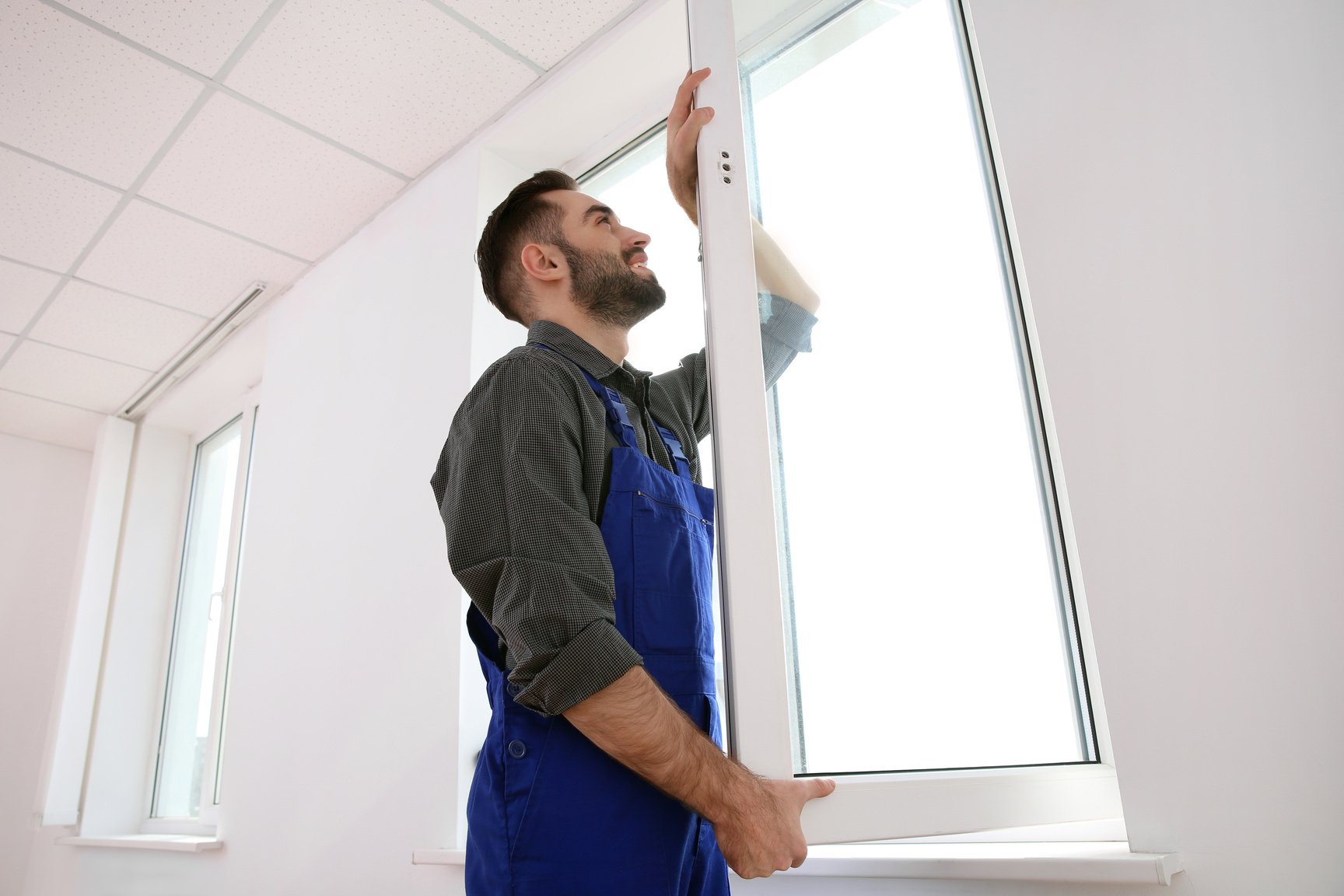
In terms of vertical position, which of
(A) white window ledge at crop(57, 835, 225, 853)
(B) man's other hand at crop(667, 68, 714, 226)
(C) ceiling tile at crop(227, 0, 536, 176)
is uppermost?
(C) ceiling tile at crop(227, 0, 536, 176)

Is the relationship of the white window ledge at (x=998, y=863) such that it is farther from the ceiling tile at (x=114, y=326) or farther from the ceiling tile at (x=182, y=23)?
the ceiling tile at (x=114, y=326)

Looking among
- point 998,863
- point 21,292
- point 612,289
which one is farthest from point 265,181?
point 998,863

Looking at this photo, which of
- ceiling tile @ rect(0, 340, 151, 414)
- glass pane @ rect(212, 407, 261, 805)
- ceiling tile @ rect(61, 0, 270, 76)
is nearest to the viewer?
ceiling tile @ rect(61, 0, 270, 76)

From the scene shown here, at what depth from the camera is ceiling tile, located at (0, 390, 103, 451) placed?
4.02 meters

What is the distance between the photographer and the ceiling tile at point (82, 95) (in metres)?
2.04

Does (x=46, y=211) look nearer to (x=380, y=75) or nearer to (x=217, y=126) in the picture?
(x=217, y=126)

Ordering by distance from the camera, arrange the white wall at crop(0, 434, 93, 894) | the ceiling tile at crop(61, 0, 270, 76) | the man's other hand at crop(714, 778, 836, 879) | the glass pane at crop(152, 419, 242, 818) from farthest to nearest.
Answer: the white wall at crop(0, 434, 93, 894), the glass pane at crop(152, 419, 242, 818), the ceiling tile at crop(61, 0, 270, 76), the man's other hand at crop(714, 778, 836, 879)

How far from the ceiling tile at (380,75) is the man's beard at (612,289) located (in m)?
1.14

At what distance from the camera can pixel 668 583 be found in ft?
3.19

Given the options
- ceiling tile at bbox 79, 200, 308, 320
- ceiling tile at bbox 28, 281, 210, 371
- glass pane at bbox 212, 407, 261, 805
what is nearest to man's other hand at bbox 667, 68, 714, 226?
ceiling tile at bbox 79, 200, 308, 320

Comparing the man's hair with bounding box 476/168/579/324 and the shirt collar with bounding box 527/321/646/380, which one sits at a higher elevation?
the man's hair with bounding box 476/168/579/324

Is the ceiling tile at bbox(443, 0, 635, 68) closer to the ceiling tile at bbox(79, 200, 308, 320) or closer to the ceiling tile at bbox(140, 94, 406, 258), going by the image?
the ceiling tile at bbox(140, 94, 406, 258)

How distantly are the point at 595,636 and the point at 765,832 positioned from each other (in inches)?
9.8

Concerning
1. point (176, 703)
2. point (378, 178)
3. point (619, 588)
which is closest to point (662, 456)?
point (619, 588)
